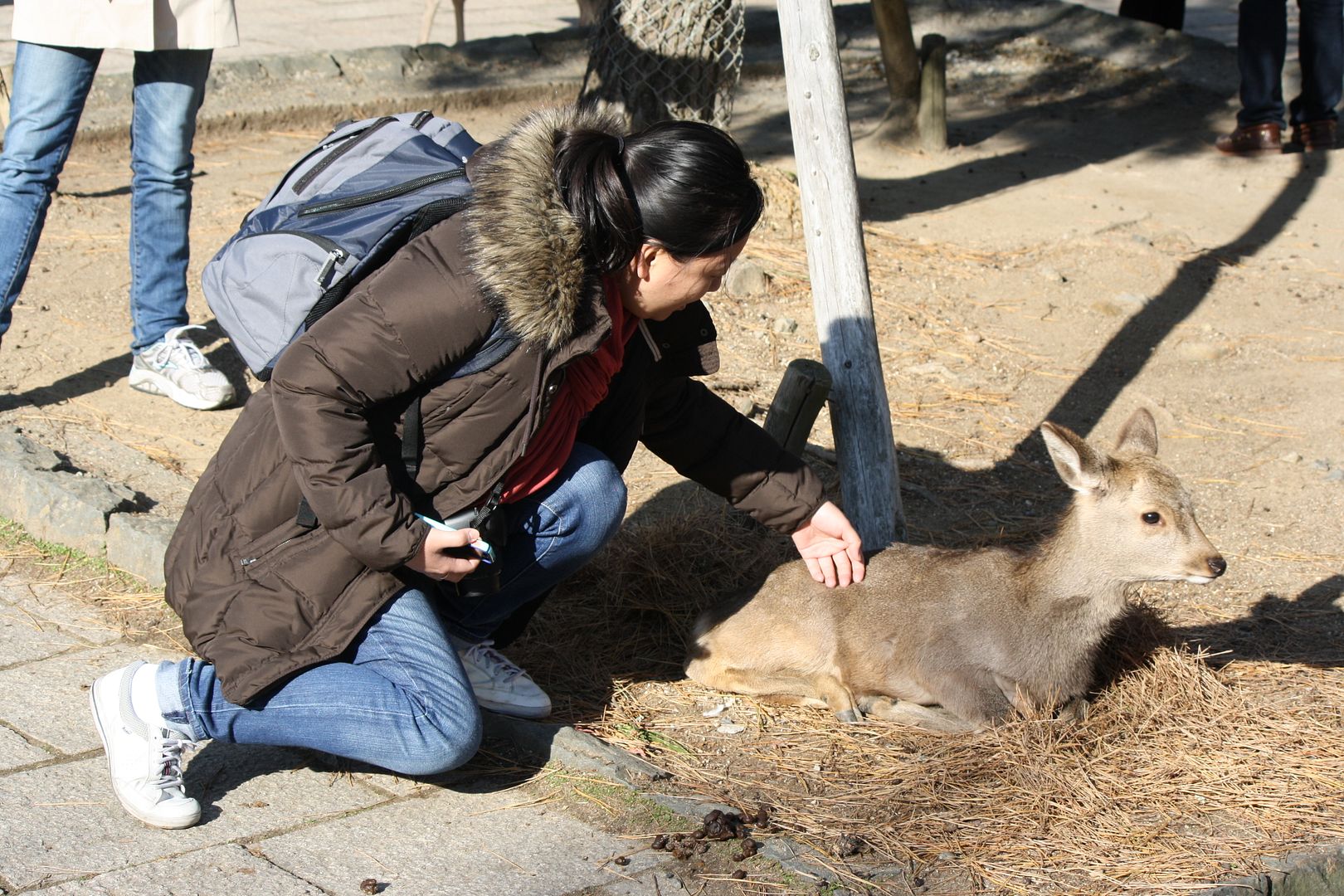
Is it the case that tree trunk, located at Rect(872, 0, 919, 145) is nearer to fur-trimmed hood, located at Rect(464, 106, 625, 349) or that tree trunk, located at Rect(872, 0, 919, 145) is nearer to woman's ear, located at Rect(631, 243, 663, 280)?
woman's ear, located at Rect(631, 243, 663, 280)

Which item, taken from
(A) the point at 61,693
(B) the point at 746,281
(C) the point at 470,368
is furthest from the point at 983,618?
(B) the point at 746,281

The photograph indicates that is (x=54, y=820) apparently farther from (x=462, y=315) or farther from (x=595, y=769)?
(x=462, y=315)

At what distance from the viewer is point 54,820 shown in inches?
125

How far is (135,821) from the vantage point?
322 centimetres

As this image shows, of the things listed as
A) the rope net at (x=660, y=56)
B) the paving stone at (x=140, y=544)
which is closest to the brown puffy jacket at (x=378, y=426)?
the paving stone at (x=140, y=544)

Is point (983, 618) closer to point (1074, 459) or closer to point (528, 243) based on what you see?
point (1074, 459)

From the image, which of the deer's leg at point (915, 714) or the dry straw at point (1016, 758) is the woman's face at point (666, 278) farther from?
the deer's leg at point (915, 714)

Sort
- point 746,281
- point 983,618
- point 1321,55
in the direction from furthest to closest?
point 1321,55
point 746,281
point 983,618

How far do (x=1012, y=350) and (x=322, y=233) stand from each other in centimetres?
472

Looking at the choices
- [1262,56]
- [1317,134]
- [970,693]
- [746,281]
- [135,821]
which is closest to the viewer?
[135,821]

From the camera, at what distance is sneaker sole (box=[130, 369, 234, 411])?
5762 millimetres

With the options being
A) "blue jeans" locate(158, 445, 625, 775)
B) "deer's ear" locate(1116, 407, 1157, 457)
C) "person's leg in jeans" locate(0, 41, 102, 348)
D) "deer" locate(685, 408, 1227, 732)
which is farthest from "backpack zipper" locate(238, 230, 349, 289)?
"person's leg in jeans" locate(0, 41, 102, 348)

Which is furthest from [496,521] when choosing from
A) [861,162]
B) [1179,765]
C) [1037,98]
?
[1037,98]

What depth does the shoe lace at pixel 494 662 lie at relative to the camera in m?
3.79
